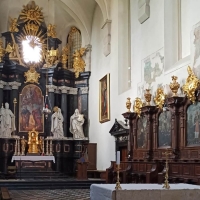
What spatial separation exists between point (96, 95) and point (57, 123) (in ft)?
7.88

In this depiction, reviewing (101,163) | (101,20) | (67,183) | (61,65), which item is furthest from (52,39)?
(67,183)

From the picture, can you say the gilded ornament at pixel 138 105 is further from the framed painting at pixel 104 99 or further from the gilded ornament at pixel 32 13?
the gilded ornament at pixel 32 13

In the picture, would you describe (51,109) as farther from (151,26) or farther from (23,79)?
(151,26)

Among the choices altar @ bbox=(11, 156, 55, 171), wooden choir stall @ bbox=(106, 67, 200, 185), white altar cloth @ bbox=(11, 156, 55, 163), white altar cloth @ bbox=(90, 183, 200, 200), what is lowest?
altar @ bbox=(11, 156, 55, 171)

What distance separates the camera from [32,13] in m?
23.9

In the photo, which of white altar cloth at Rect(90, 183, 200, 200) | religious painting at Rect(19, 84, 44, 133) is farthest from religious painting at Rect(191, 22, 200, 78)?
religious painting at Rect(19, 84, 44, 133)

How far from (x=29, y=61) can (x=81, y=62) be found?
8.79 feet

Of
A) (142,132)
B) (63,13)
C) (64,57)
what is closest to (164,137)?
(142,132)

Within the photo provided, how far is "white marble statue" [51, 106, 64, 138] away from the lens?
23.0 metres

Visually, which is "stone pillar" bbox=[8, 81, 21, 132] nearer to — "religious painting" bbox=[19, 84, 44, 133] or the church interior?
the church interior

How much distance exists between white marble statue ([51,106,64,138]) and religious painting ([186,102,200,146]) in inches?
441

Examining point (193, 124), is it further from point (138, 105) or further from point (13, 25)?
point (13, 25)

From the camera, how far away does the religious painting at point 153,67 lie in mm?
15141

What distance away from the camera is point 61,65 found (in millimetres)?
24141
